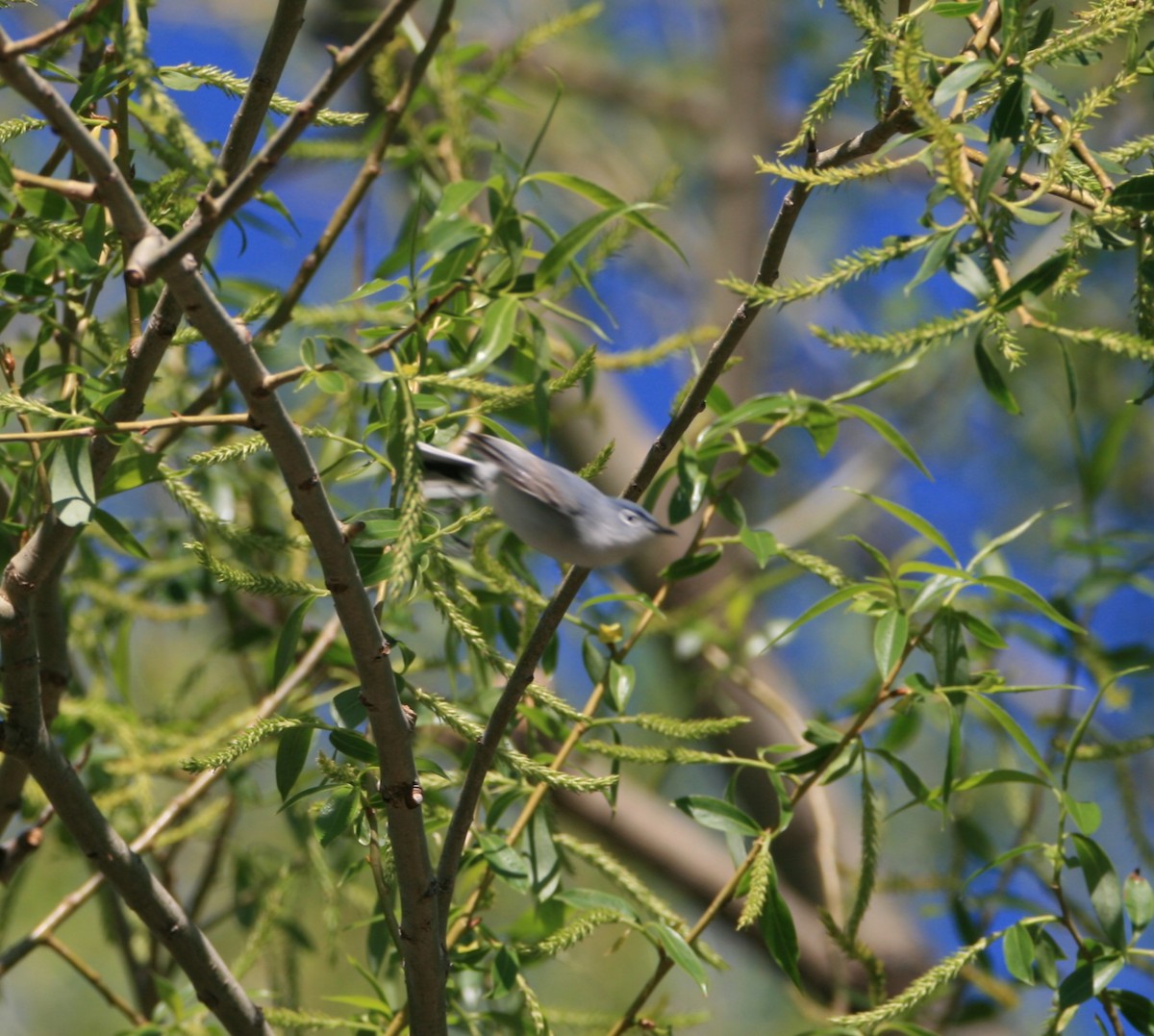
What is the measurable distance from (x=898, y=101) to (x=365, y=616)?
18.1 inches

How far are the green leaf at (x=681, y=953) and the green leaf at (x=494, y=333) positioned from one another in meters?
0.46

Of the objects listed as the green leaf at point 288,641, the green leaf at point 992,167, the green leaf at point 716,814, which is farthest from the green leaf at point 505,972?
the green leaf at point 992,167

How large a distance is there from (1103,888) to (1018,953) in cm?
10

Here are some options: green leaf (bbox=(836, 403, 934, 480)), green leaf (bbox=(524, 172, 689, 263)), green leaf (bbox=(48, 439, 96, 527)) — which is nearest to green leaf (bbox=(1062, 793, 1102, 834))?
green leaf (bbox=(836, 403, 934, 480))

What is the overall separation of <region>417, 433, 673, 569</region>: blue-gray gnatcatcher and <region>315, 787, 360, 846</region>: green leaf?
20cm

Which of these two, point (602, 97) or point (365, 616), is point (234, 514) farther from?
point (602, 97)

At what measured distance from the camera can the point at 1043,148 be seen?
0.76m

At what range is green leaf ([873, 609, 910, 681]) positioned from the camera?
0.92 m

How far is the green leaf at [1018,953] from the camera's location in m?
0.85

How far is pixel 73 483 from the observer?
0.75 metres

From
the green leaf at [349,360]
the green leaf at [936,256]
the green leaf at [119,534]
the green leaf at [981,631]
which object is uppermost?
the green leaf at [936,256]

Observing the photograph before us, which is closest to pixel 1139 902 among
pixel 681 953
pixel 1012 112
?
pixel 681 953

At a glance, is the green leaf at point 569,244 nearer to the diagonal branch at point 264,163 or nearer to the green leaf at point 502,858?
the diagonal branch at point 264,163

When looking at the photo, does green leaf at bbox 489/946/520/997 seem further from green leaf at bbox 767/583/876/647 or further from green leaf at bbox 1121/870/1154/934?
green leaf at bbox 1121/870/1154/934
